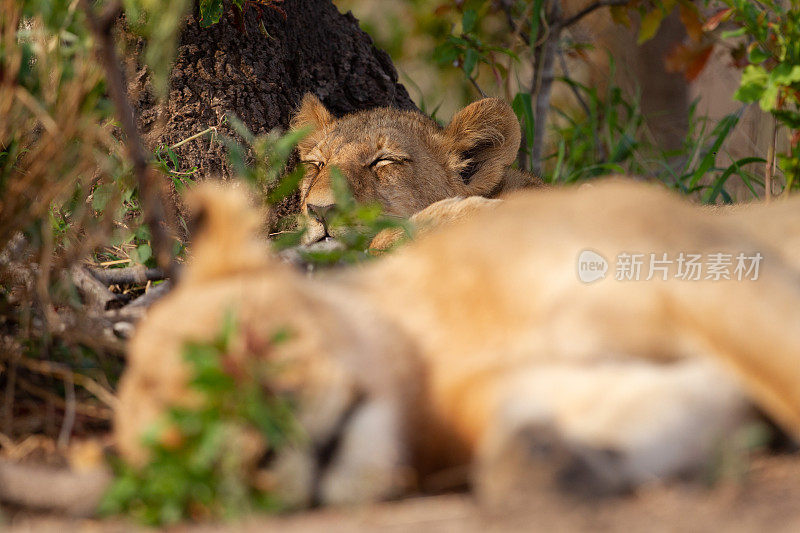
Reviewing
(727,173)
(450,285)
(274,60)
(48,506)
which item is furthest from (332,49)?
(48,506)

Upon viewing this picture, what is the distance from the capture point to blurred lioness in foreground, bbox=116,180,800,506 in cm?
185

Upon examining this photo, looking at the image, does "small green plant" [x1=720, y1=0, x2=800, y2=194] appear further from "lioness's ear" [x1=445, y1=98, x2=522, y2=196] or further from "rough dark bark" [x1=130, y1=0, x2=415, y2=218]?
"rough dark bark" [x1=130, y1=0, x2=415, y2=218]

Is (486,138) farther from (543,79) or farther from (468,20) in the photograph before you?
(543,79)

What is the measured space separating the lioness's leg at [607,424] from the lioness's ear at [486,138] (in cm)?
309

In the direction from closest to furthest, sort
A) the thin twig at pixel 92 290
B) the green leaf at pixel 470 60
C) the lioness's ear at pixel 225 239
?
the lioness's ear at pixel 225 239 → the thin twig at pixel 92 290 → the green leaf at pixel 470 60

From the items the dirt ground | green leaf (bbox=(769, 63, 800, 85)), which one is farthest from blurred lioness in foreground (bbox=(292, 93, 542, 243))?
the dirt ground

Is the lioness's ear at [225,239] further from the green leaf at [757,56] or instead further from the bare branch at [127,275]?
the green leaf at [757,56]

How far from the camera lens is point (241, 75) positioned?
4.78m

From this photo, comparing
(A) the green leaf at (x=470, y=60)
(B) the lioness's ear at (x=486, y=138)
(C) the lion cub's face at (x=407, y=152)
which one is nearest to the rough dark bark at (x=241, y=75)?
(C) the lion cub's face at (x=407, y=152)

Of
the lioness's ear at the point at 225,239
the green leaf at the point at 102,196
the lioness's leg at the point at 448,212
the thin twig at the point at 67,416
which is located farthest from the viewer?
the lioness's leg at the point at 448,212

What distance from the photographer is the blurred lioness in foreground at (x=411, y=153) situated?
4.82 meters

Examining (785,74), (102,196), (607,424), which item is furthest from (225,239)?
(785,74)

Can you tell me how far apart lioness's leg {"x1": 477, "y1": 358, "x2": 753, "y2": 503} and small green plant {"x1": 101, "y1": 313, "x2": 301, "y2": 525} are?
1.52ft

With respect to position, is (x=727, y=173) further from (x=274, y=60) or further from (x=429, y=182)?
(x=274, y=60)
